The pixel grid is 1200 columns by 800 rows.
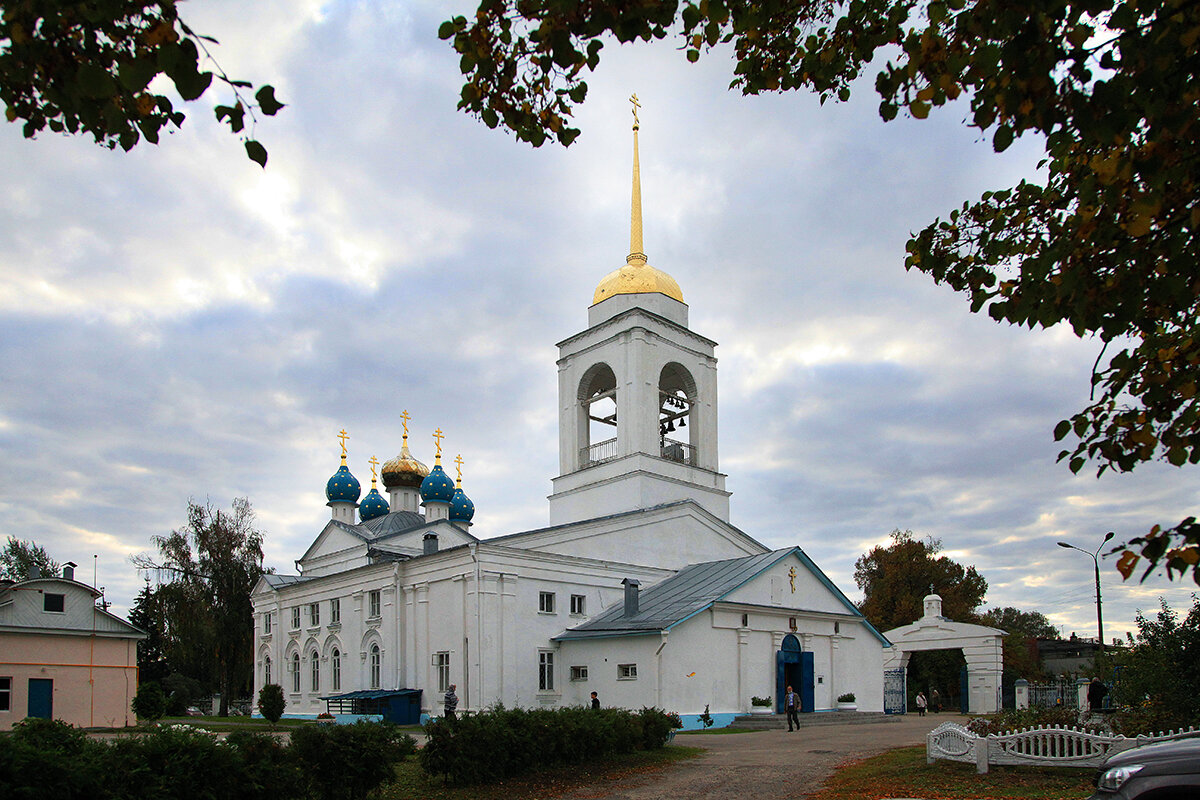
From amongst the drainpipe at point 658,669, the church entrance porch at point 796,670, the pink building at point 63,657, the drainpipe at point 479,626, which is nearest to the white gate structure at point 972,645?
the church entrance porch at point 796,670

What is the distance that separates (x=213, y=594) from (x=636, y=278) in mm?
25972

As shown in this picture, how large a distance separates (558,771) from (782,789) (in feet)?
12.6

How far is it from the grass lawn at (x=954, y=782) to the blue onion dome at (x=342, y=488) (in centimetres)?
3662

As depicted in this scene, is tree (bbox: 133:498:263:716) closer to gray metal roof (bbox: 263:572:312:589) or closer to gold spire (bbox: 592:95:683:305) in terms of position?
gray metal roof (bbox: 263:572:312:589)

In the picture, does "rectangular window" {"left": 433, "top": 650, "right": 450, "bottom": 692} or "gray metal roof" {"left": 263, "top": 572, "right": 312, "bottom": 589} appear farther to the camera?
"gray metal roof" {"left": 263, "top": 572, "right": 312, "bottom": 589}

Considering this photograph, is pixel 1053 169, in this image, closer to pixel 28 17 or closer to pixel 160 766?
pixel 28 17

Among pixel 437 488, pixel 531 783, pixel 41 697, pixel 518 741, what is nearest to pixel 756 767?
pixel 531 783

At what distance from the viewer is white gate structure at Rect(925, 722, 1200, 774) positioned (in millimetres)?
13500

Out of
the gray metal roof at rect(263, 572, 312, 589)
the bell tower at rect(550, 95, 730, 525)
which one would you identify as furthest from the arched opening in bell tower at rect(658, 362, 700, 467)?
the gray metal roof at rect(263, 572, 312, 589)

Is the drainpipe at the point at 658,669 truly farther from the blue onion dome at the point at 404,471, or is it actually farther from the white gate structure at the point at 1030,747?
the blue onion dome at the point at 404,471

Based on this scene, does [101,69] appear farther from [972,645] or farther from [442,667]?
[972,645]

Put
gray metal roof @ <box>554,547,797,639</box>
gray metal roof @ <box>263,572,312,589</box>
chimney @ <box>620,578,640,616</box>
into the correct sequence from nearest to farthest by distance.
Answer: gray metal roof @ <box>554,547,797,639</box>
chimney @ <box>620,578,640,616</box>
gray metal roof @ <box>263,572,312,589</box>

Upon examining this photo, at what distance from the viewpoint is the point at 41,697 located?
2878 centimetres

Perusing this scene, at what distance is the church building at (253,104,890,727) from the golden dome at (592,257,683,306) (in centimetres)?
8
